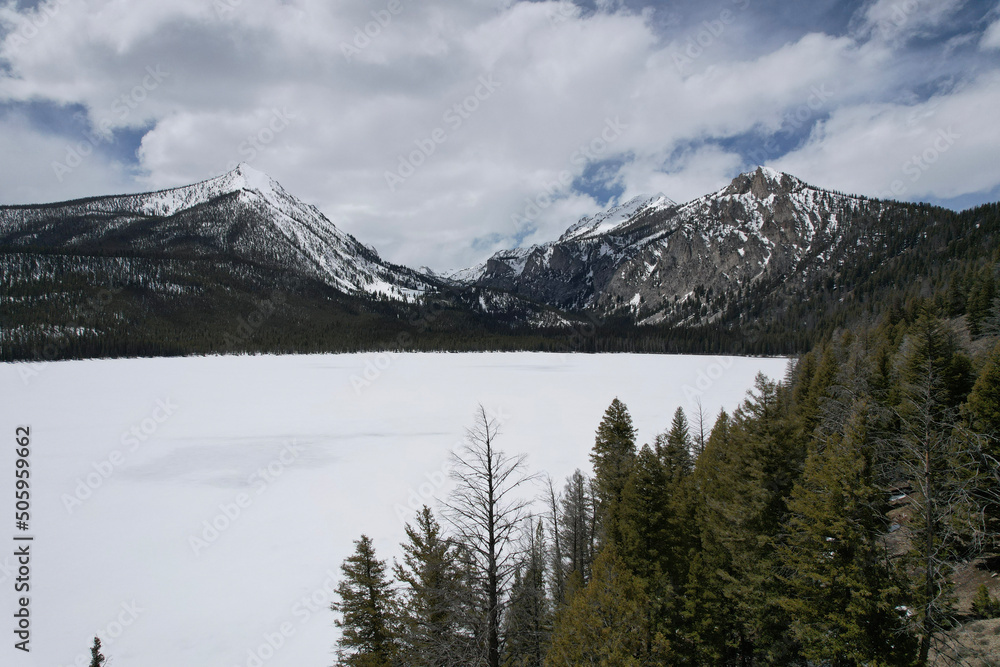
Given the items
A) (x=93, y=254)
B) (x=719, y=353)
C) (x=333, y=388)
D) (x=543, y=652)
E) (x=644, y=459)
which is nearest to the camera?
(x=644, y=459)

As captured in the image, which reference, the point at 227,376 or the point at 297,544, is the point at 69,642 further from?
the point at 227,376

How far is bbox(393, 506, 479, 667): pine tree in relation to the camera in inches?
326

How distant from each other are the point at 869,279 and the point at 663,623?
211m

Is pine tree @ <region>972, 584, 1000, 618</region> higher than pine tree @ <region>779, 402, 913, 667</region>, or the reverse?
pine tree @ <region>779, 402, 913, 667</region>

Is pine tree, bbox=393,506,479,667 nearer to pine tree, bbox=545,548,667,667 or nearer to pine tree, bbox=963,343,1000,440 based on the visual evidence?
pine tree, bbox=545,548,667,667

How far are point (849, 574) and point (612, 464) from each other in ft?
21.4

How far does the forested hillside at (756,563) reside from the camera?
7793mm

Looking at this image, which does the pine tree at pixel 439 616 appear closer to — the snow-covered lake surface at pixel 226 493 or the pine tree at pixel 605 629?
the pine tree at pixel 605 629

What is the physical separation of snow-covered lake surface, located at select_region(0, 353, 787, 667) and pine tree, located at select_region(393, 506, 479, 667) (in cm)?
799

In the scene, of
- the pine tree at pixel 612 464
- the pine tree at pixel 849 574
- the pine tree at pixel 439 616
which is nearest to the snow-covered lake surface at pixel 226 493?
the pine tree at pixel 439 616

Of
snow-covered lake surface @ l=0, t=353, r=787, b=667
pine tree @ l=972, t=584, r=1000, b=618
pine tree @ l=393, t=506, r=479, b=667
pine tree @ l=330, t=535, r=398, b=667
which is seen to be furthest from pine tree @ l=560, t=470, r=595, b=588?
pine tree @ l=972, t=584, r=1000, b=618

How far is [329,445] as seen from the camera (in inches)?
1513

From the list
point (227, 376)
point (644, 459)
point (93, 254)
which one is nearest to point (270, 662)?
point (644, 459)

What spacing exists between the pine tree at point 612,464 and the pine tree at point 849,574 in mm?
4771
